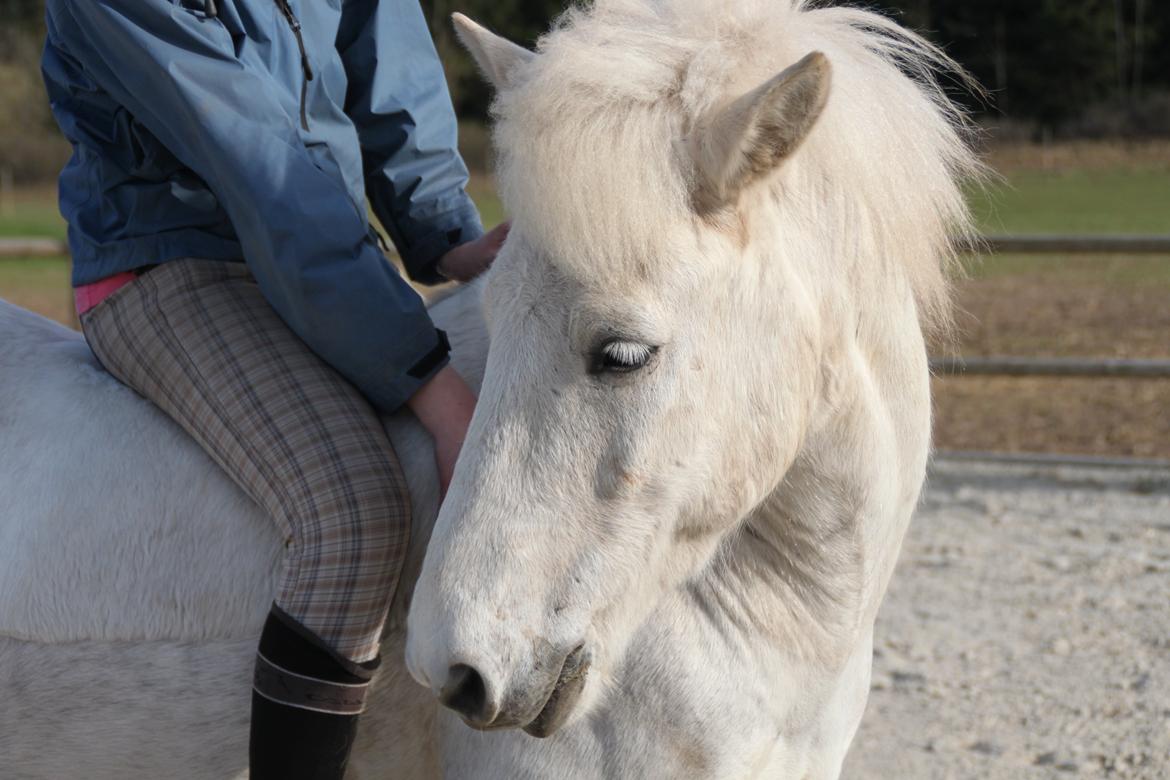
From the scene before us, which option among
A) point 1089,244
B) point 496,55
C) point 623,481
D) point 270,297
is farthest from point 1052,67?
point 623,481

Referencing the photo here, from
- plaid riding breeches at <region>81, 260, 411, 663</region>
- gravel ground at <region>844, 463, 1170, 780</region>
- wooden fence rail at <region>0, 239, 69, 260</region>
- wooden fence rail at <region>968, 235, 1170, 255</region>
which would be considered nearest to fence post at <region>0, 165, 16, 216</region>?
wooden fence rail at <region>0, 239, 69, 260</region>

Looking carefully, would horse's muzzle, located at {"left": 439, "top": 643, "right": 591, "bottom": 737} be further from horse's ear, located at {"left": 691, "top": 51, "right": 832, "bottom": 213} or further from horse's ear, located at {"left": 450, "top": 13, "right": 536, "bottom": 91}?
horse's ear, located at {"left": 450, "top": 13, "right": 536, "bottom": 91}

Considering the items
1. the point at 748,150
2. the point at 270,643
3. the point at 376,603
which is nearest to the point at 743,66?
the point at 748,150

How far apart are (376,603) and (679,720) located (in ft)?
1.57

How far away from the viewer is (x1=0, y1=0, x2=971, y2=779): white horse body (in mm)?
1457

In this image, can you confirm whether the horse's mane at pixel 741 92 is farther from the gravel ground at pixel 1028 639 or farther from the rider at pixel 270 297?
the gravel ground at pixel 1028 639

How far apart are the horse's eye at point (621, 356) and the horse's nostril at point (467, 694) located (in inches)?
16.2

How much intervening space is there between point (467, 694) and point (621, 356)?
47 cm

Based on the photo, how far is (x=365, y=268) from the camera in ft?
5.50

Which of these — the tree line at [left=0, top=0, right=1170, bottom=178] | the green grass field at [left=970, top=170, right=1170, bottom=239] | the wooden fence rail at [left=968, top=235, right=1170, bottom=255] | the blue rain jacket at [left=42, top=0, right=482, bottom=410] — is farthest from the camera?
the tree line at [left=0, top=0, right=1170, bottom=178]

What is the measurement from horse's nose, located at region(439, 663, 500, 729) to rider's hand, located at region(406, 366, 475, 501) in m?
0.40

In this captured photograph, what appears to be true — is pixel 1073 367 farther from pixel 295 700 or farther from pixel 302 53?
pixel 295 700

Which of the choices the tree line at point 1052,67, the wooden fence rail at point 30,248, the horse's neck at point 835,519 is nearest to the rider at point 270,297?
the horse's neck at point 835,519

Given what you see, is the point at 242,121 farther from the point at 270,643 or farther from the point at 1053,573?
the point at 1053,573
